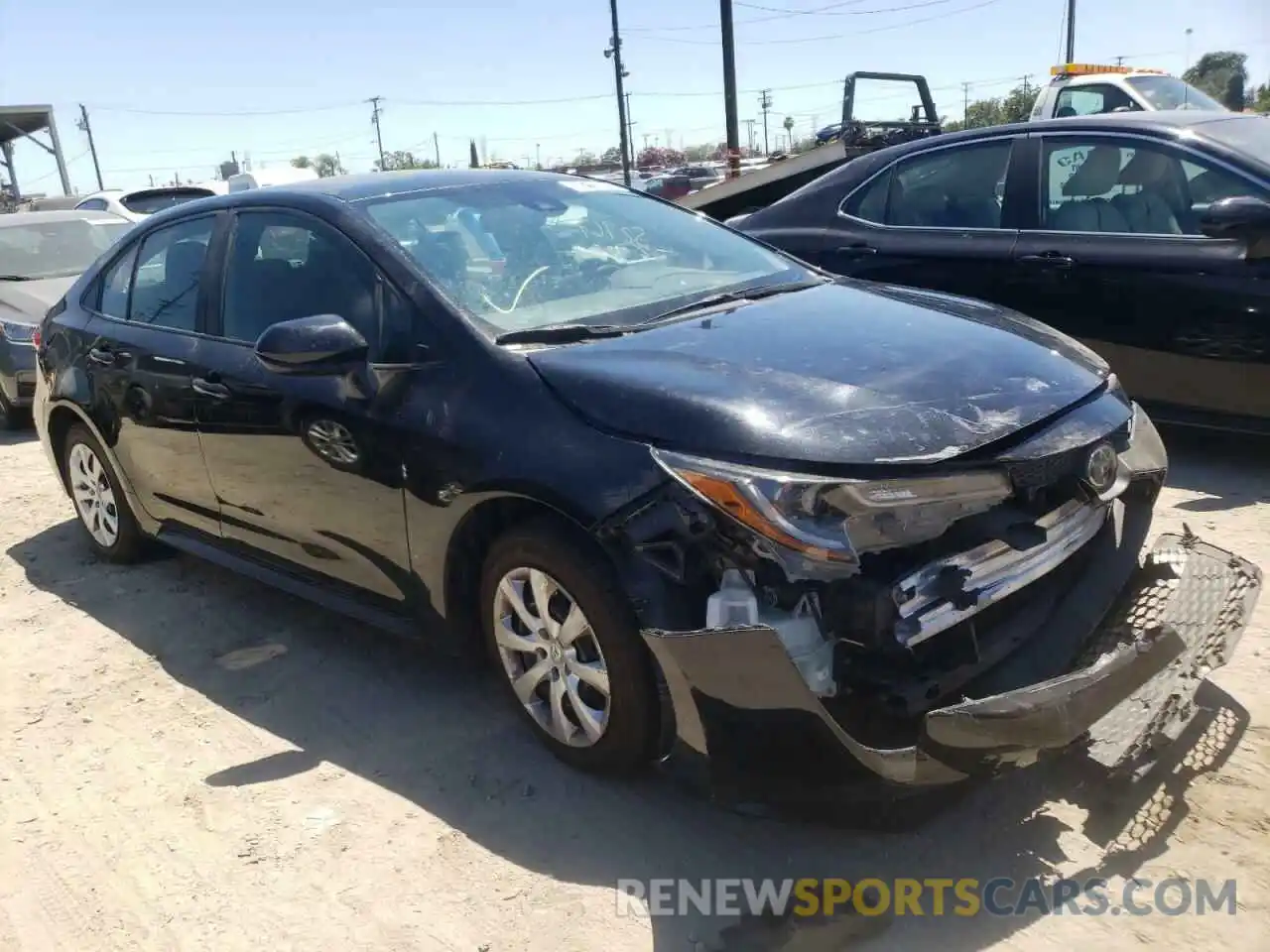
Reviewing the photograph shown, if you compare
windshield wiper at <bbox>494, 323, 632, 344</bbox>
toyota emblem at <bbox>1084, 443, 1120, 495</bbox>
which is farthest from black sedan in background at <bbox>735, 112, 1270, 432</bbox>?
windshield wiper at <bbox>494, 323, 632, 344</bbox>

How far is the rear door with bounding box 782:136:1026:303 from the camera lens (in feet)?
18.0

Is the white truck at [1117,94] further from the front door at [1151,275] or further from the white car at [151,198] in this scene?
the white car at [151,198]

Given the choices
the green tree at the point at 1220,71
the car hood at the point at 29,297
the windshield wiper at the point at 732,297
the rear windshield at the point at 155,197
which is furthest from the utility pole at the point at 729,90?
the green tree at the point at 1220,71

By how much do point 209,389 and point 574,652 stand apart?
6.26ft

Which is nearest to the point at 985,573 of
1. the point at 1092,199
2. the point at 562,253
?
the point at 562,253

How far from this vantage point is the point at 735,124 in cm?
2022

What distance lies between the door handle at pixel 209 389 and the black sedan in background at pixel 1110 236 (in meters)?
3.47

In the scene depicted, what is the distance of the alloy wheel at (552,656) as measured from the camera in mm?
2746

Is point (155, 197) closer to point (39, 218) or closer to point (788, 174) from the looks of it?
point (39, 218)

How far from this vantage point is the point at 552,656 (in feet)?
9.36

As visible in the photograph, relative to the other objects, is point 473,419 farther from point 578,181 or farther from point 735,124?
point 735,124

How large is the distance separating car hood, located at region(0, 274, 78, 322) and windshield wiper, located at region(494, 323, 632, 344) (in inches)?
258

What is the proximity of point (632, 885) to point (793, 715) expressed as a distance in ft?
2.19

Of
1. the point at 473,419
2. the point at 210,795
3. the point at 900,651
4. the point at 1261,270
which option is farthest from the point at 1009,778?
the point at 1261,270
